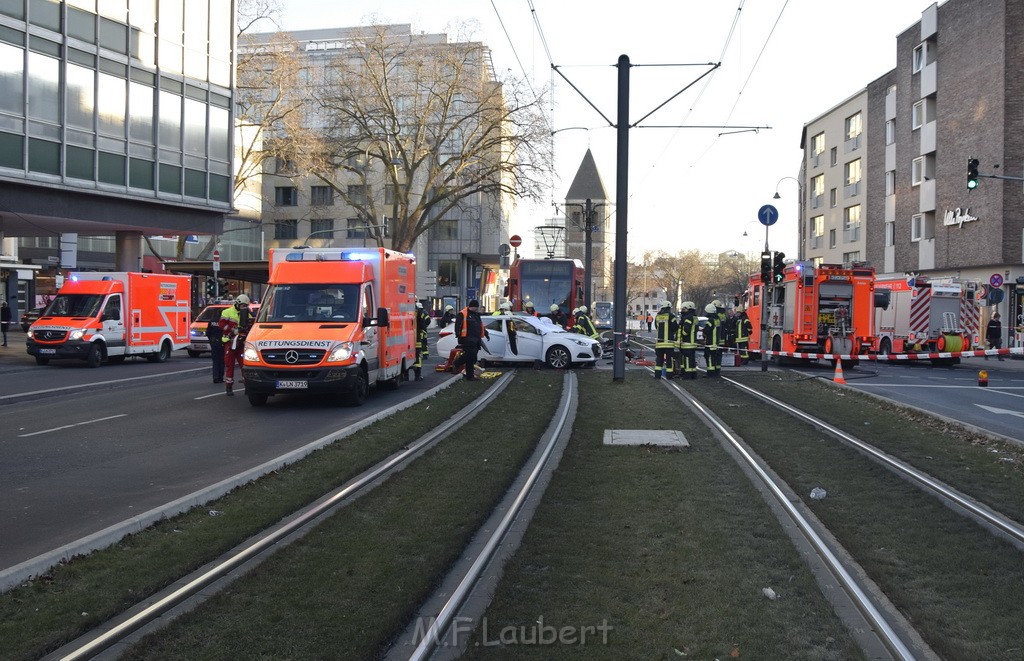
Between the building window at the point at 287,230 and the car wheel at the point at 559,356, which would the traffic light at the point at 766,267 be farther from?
the building window at the point at 287,230

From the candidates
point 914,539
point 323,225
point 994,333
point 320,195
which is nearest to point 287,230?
point 323,225

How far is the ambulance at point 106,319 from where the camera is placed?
25.3 m

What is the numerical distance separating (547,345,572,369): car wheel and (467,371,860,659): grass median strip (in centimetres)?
1550

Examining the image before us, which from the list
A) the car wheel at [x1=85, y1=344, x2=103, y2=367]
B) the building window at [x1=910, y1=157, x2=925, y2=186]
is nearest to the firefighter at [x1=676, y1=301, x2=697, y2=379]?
the car wheel at [x1=85, y1=344, x2=103, y2=367]

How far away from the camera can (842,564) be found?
6.18 meters

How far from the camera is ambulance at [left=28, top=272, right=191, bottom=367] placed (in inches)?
997

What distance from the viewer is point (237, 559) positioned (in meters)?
6.16

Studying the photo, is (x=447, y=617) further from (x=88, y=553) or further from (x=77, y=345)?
(x=77, y=345)

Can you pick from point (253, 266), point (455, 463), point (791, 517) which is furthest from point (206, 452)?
point (253, 266)

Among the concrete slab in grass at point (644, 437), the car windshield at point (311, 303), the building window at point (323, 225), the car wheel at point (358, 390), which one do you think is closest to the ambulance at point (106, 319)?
the car windshield at point (311, 303)

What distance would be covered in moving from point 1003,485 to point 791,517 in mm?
2900

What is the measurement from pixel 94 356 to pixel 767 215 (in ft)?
59.9

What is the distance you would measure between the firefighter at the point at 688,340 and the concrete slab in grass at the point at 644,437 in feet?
28.6

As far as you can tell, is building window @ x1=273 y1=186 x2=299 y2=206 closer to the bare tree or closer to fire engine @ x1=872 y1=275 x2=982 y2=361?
the bare tree
